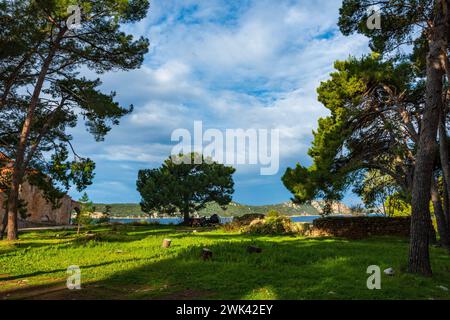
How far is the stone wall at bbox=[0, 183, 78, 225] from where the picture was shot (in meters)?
43.9

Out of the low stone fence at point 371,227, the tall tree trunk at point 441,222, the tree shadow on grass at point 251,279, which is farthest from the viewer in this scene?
the low stone fence at point 371,227

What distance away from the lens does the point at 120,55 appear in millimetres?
21578

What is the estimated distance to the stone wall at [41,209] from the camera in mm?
43875

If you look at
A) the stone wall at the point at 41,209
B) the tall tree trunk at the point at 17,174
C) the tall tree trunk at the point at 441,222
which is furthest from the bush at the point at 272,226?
the stone wall at the point at 41,209

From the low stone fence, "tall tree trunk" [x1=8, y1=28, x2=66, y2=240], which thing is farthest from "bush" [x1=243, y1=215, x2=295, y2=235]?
"tall tree trunk" [x1=8, y1=28, x2=66, y2=240]

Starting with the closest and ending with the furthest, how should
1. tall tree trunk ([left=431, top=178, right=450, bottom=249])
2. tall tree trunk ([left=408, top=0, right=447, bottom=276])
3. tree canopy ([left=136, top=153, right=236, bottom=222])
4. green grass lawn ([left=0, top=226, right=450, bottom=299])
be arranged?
green grass lawn ([left=0, top=226, right=450, bottom=299])
tall tree trunk ([left=408, top=0, right=447, bottom=276])
tall tree trunk ([left=431, top=178, right=450, bottom=249])
tree canopy ([left=136, top=153, right=236, bottom=222])

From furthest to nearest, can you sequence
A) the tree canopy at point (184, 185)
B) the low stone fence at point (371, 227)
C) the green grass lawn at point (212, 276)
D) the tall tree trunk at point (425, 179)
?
1. the tree canopy at point (184, 185)
2. the low stone fence at point (371, 227)
3. the tall tree trunk at point (425, 179)
4. the green grass lawn at point (212, 276)

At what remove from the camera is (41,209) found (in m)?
47.3

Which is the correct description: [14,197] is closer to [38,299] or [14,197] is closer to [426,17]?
[38,299]

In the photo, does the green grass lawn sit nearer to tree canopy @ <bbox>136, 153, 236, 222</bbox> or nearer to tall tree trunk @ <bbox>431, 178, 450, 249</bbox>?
tall tree trunk @ <bbox>431, 178, 450, 249</bbox>

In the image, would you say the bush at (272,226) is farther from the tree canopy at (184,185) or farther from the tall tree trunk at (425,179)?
the tree canopy at (184,185)

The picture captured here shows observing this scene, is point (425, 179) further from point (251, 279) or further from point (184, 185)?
point (184, 185)

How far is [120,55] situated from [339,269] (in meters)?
18.2

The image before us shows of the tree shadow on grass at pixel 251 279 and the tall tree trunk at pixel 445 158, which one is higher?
the tall tree trunk at pixel 445 158
